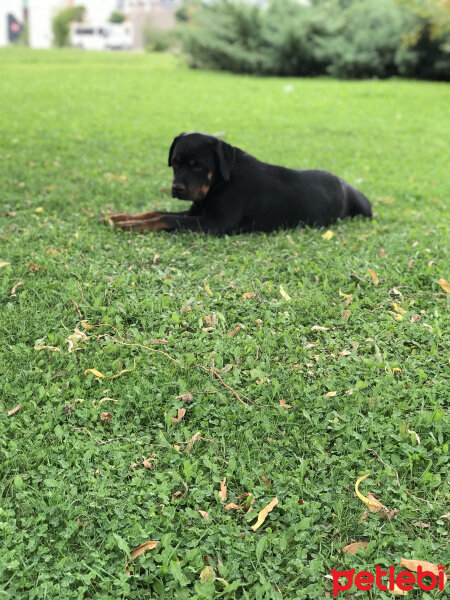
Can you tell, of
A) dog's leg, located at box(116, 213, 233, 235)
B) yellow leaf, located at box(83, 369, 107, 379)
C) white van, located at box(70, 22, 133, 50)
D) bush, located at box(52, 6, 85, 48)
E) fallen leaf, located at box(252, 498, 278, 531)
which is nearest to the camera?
fallen leaf, located at box(252, 498, 278, 531)

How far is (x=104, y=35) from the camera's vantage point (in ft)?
251

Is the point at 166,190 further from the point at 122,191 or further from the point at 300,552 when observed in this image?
the point at 300,552

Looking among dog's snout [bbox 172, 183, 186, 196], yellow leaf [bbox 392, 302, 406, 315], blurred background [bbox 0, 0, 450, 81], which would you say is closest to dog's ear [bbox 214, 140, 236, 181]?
dog's snout [bbox 172, 183, 186, 196]

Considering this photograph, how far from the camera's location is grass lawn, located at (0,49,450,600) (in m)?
2.55

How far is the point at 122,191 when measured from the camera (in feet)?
24.3

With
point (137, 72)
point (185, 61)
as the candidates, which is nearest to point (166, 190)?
point (137, 72)

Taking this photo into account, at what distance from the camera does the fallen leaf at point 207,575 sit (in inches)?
95.8

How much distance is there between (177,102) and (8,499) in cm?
1516

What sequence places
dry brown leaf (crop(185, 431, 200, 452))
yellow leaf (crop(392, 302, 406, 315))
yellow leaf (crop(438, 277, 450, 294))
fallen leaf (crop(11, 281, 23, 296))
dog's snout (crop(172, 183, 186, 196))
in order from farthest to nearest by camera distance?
dog's snout (crop(172, 183, 186, 196)) → yellow leaf (crop(438, 277, 450, 294)) → yellow leaf (crop(392, 302, 406, 315)) → fallen leaf (crop(11, 281, 23, 296)) → dry brown leaf (crop(185, 431, 200, 452))

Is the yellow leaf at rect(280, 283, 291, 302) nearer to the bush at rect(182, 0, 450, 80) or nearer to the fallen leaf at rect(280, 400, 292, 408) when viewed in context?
the fallen leaf at rect(280, 400, 292, 408)

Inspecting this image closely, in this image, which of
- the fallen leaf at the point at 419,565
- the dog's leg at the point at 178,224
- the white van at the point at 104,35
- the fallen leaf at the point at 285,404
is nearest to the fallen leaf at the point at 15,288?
the dog's leg at the point at 178,224

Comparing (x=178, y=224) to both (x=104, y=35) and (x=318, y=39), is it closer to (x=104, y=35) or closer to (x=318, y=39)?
(x=318, y=39)

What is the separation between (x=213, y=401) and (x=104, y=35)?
271 ft

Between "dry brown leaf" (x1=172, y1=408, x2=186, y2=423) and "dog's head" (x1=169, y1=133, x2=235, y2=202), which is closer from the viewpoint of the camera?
"dry brown leaf" (x1=172, y1=408, x2=186, y2=423)
